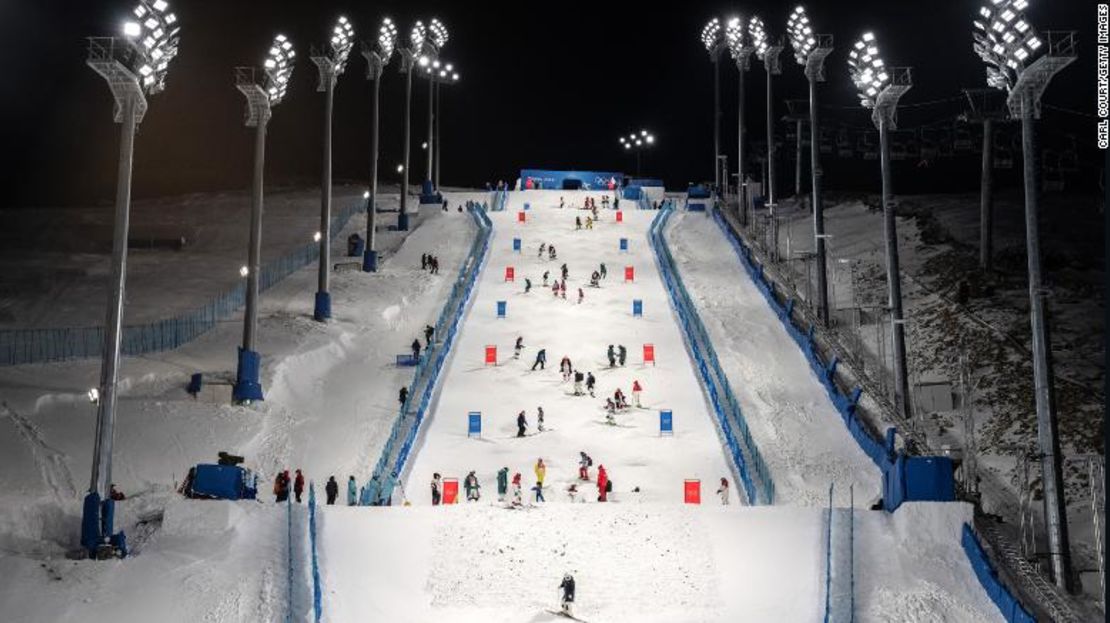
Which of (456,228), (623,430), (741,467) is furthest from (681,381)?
(456,228)

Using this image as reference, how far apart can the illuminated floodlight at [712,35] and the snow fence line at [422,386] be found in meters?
19.8

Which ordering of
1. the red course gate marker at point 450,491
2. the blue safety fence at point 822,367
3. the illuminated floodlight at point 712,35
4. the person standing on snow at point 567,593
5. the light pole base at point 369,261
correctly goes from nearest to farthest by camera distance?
the person standing on snow at point 567,593
the red course gate marker at point 450,491
the blue safety fence at point 822,367
the light pole base at point 369,261
the illuminated floodlight at point 712,35

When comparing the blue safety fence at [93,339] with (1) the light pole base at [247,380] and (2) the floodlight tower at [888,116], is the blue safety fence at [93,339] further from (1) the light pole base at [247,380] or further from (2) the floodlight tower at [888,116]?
(2) the floodlight tower at [888,116]

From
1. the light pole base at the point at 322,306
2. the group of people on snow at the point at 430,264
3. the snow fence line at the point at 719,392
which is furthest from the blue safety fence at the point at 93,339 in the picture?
the snow fence line at the point at 719,392

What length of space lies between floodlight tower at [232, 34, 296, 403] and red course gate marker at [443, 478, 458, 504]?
31.9 ft

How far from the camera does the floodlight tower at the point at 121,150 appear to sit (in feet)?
89.4

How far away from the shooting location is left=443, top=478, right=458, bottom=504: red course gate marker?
3180 cm

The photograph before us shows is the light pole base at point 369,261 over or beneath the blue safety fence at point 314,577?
over

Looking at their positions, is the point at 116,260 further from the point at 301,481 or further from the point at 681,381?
the point at 681,381

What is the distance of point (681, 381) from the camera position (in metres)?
43.7

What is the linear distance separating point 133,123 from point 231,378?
11962mm

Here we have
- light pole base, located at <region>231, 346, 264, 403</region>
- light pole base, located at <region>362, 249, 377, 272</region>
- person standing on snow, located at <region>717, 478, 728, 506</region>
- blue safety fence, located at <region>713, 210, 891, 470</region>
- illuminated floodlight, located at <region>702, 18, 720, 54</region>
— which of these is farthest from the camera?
illuminated floodlight, located at <region>702, 18, 720, 54</region>

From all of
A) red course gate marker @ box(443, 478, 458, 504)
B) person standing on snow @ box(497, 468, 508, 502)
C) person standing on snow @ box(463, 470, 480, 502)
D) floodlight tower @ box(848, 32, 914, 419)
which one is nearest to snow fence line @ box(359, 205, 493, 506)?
red course gate marker @ box(443, 478, 458, 504)

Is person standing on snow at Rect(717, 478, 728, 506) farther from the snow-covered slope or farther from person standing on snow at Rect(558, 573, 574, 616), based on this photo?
person standing on snow at Rect(558, 573, 574, 616)
